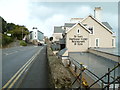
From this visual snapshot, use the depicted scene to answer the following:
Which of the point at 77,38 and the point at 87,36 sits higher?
the point at 87,36

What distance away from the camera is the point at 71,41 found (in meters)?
20.4

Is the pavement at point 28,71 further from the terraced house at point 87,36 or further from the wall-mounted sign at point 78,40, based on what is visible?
the wall-mounted sign at point 78,40

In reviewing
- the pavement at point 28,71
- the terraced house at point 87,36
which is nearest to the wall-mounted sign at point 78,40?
the terraced house at point 87,36

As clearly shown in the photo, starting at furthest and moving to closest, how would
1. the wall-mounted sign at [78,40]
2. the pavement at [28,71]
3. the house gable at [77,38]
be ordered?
the wall-mounted sign at [78,40]
the house gable at [77,38]
the pavement at [28,71]

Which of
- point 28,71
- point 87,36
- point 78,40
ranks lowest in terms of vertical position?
point 28,71

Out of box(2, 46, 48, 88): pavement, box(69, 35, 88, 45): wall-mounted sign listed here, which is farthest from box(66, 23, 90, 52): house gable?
box(2, 46, 48, 88): pavement

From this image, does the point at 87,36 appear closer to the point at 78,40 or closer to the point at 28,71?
the point at 78,40

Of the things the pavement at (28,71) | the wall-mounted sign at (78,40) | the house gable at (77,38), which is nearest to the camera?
the pavement at (28,71)

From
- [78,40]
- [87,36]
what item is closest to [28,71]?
[78,40]

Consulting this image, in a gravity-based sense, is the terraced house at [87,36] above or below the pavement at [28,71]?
above

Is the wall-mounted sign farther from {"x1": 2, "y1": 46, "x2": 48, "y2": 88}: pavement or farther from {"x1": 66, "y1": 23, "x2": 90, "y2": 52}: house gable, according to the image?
{"x1": 2, "y1": 46, "x2": 48, "y2": 88}: pavement

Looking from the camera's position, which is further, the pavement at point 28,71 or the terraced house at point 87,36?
the terraced house at point 87,36

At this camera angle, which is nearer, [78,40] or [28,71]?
[28,71]

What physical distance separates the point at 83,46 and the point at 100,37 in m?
3.75
